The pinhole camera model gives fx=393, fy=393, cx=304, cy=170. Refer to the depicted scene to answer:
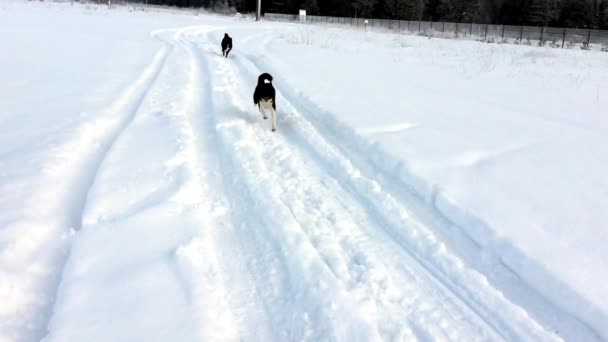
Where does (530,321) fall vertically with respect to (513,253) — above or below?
below

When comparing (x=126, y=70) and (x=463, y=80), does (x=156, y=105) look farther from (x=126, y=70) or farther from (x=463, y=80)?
(x=463, y=80)

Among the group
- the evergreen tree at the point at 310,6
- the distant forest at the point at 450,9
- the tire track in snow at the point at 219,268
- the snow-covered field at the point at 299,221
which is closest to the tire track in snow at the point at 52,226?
the snow-covered field at the point at 299,221

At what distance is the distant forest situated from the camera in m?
59.8

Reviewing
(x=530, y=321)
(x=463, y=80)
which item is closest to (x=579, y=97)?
(x=463, y=80)

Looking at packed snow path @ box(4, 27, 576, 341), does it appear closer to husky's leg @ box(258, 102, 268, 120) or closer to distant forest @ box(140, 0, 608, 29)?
husky's leg @ box(258, 102, 268, 120)

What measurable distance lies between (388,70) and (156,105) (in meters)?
7.38

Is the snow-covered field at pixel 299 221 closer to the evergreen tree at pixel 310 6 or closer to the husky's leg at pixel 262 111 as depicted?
the husky's leg at pixel 262 111

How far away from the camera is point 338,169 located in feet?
15.4

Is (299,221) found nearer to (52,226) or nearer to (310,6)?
(52,226)

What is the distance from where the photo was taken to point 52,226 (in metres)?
3.34

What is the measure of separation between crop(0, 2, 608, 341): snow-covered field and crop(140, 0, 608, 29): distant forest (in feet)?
221

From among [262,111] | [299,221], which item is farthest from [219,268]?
[262,111]

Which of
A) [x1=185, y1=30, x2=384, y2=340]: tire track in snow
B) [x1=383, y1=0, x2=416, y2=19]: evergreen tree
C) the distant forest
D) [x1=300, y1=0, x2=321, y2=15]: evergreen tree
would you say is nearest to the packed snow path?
[x1=185, y1=30, x2=384, y2=340]: tire track in snow

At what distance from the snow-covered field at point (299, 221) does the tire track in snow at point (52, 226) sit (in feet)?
0.05
